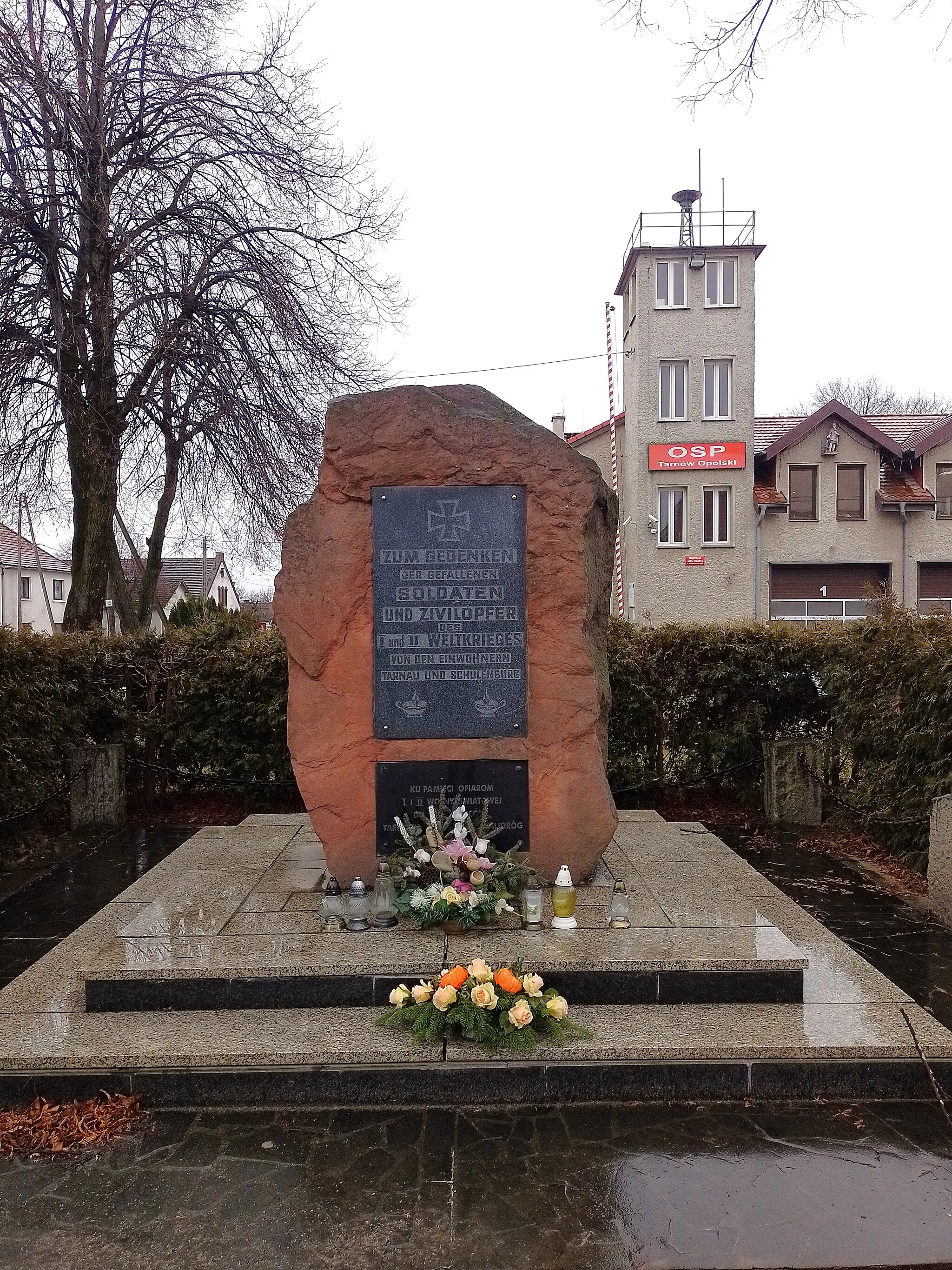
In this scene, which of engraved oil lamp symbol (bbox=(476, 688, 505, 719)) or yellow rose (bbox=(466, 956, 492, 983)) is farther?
engraved oil lamp symbol (bbox=(476, 688, 505, 719))

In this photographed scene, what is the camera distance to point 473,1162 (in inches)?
122

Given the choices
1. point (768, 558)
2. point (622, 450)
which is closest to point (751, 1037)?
point (768, 558)

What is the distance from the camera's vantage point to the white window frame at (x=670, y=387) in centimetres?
2609

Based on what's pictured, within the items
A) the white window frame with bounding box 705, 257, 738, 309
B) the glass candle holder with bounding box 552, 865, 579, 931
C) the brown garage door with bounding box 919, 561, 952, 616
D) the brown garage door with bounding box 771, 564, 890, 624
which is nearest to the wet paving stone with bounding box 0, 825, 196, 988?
the glass candle holder with bounding box 552, 865, 579, 931

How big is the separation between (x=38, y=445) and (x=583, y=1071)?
10023 mm

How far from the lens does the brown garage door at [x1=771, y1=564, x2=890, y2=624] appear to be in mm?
26469

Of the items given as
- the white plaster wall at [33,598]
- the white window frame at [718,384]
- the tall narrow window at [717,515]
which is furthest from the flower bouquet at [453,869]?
the white plaster wall at [33,598]

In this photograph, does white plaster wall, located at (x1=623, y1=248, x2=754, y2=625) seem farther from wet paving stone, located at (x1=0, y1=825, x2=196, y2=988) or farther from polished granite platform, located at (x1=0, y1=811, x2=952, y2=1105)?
polished granite platform, located at (x1=0, y1=811, x2=952, y2=1105)

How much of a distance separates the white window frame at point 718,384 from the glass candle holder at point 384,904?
23.8 m

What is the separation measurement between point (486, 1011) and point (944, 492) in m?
26.8

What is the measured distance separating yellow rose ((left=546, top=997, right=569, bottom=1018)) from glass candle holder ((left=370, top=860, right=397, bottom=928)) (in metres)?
1.11

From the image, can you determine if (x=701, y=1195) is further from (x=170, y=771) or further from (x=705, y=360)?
(x=705, y=360)

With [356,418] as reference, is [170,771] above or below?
below

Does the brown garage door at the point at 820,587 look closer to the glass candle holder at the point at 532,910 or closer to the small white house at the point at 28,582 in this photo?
the glass candle holder at the point at 532,910
